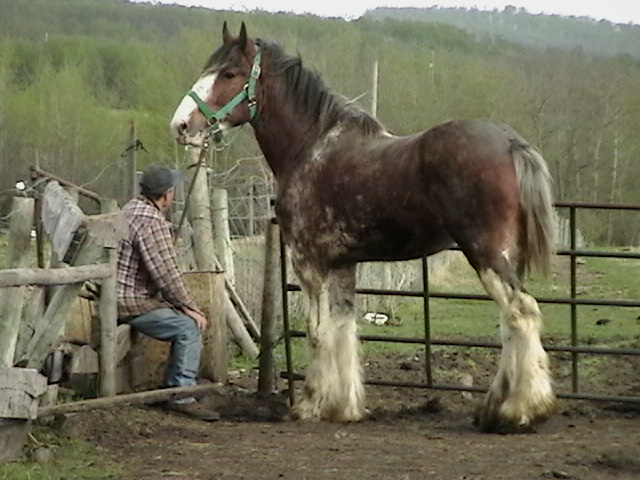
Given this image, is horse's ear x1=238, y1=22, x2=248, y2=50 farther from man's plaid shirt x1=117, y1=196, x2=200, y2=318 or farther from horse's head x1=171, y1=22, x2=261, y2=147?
man's plaid shirt x1=117, y1=196, x2=200, y2=318

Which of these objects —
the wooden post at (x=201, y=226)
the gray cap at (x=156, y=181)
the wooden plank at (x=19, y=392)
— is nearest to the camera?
the wooden plank at (x=19, y=392)

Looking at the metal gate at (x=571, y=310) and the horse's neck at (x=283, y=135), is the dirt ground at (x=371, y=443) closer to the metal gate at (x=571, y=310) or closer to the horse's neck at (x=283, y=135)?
the metal gate at (x=571, y=310)

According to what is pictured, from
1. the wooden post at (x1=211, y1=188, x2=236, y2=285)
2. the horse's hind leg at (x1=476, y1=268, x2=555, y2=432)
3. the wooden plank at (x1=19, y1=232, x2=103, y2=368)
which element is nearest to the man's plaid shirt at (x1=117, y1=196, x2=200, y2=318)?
the wooden plank at (x1=19, y1=232, x2=103, y2=368)

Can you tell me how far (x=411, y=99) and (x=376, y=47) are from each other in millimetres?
5460

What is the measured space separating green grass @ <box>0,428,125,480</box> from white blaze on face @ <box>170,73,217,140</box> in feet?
7.55

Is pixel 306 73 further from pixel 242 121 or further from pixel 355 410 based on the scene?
pixel 355 410

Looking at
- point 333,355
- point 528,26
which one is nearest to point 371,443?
point 333,355

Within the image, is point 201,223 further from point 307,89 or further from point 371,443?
point 371,443

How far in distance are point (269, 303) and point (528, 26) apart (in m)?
107

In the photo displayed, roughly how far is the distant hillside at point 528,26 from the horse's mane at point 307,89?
66699mm

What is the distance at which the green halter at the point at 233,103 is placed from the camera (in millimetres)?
8133

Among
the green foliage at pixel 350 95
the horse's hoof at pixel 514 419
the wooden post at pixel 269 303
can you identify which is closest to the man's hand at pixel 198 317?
the wooden post at pixel 269 303

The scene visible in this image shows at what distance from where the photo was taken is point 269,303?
28.7 feet

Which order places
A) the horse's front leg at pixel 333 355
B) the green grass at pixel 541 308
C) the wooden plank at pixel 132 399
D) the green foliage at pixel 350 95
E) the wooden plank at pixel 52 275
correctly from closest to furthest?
the wooden plank at pixel 52 275, the wooden plank at pixel 132 399, the horse's front leg at pixel 333 355, the green grass at pixel 541 308, the green foliage at pixel 350 95
